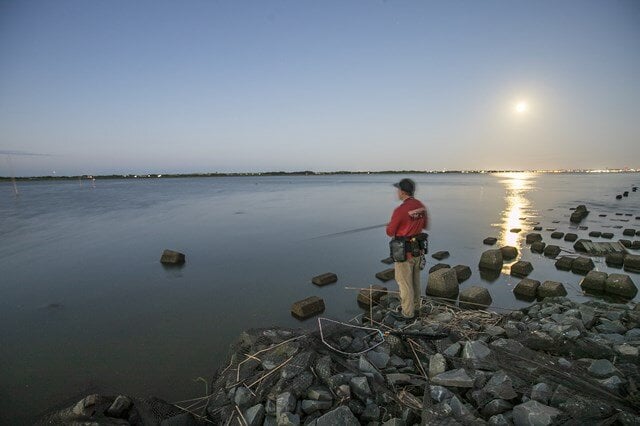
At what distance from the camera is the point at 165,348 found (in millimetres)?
6957

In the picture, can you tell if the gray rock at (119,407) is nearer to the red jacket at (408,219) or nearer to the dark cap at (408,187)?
the red jacket at (408,219)

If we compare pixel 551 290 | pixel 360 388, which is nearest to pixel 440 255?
pixel 551 290

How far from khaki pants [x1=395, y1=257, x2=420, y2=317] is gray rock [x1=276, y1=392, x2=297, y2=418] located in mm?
3511

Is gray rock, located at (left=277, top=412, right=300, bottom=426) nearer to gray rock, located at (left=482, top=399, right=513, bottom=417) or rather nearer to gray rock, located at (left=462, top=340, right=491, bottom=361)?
gray rock, located at (left=482, top=399, right=513, bottom=417)

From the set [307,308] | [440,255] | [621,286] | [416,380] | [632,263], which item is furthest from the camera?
[440,255]

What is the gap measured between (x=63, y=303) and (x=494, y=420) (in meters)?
12.1

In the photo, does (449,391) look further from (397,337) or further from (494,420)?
(397,337)

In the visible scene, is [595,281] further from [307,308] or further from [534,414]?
[307,308]

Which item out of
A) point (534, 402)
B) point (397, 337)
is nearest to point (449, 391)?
point (534, 402)

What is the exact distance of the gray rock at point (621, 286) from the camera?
884 centimetres

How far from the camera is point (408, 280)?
650cm

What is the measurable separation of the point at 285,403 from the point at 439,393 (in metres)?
2.05

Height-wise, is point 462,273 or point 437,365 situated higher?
point 437,365

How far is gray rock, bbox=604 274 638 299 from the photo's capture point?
8.84 m
